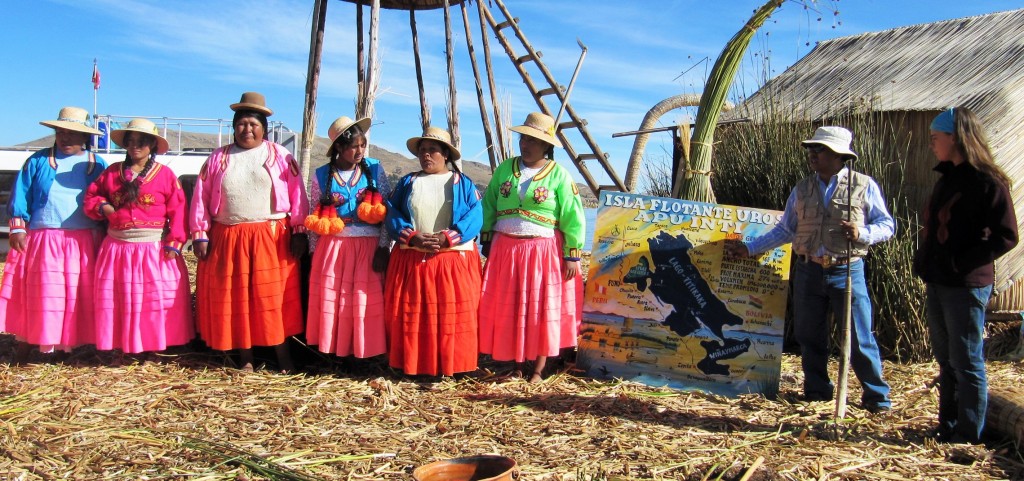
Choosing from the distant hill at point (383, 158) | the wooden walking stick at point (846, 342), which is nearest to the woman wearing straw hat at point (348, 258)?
the wooden walking stick at point (846, 342)

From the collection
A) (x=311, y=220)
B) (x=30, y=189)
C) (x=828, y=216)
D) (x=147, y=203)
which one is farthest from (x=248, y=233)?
(x=828, y=216)

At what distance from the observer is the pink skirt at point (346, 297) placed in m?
5.21

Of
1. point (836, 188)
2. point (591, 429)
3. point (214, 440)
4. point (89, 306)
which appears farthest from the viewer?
point (89, 306)

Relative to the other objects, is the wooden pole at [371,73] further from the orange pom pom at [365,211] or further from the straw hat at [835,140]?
the straw hat at [835,140]

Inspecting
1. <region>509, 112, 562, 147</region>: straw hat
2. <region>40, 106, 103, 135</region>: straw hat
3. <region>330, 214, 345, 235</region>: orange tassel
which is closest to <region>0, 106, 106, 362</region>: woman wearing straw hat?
<region>40, 106, 103, 135</region>: straw hat

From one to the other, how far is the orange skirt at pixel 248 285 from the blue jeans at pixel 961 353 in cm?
395

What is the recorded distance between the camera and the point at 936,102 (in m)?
6.48

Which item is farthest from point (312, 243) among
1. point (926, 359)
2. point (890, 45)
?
point (890, 45)

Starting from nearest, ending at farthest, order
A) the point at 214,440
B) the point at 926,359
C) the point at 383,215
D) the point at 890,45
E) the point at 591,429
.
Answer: the point at 214,440 < the point at 591,429 < the point at 383,215 < the point at 926,359 < the point at 890,45

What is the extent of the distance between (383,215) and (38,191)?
2.42 meters

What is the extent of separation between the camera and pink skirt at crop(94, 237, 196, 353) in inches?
211

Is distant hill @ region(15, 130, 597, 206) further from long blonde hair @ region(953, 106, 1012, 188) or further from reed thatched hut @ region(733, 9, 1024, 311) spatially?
long blonde hair @ region(953, 106, 1012, 188)

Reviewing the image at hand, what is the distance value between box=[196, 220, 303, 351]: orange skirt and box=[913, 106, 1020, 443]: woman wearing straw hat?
389cm

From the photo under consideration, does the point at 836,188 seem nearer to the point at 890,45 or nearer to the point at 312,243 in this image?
the point at 312,243
